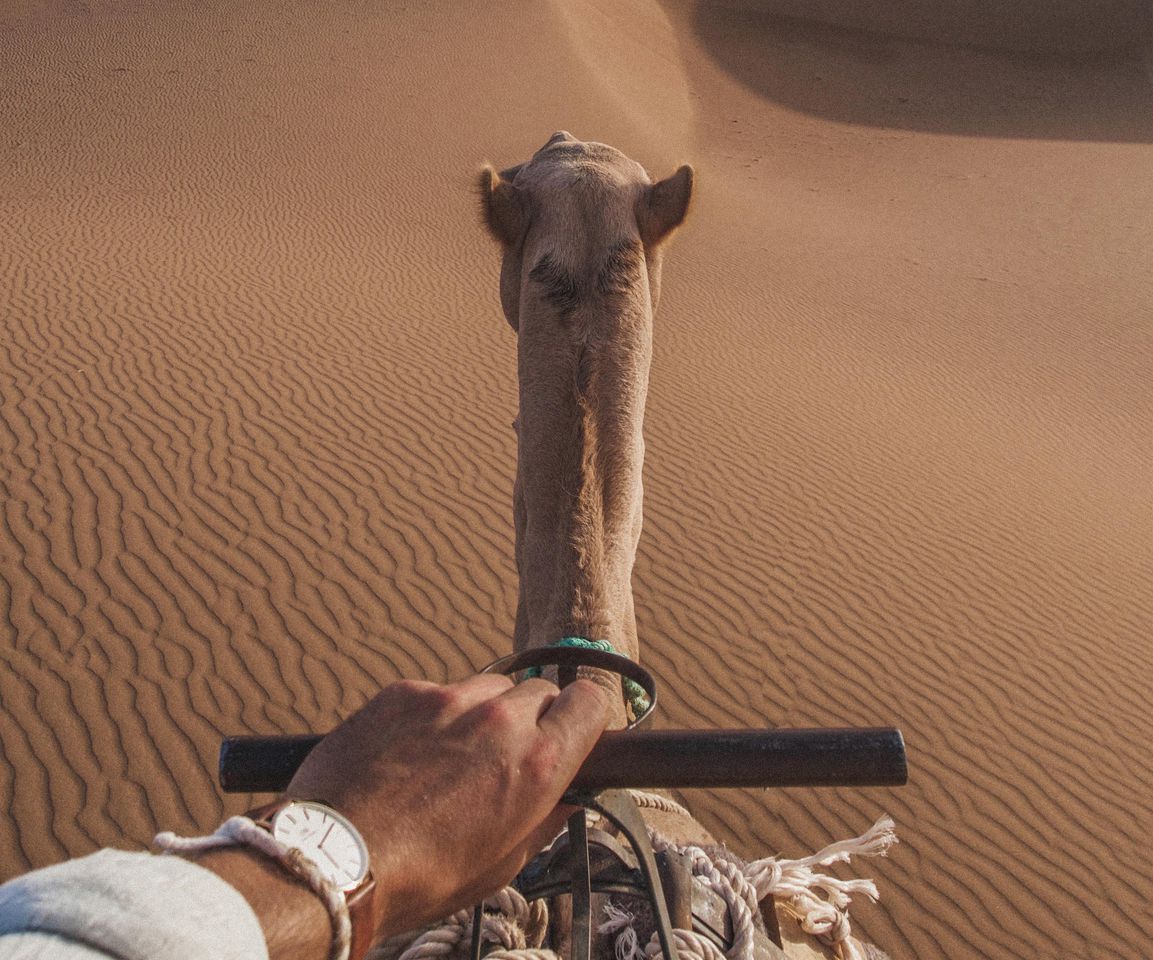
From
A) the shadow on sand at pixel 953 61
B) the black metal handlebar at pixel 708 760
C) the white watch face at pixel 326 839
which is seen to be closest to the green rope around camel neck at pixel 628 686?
the black metal handlebar at pixel 708 760

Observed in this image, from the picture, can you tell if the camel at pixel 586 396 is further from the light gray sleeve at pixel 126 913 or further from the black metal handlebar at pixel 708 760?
the light gray sleeve at pixel 126 913

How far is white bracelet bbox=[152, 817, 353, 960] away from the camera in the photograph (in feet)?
3.01

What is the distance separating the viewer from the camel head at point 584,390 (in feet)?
7.76

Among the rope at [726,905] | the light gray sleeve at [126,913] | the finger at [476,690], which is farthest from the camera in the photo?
the rope at [726,905]

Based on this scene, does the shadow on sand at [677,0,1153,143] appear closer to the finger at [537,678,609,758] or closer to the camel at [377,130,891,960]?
the camel at [377,130,891,960]

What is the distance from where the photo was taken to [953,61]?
39.7 metres

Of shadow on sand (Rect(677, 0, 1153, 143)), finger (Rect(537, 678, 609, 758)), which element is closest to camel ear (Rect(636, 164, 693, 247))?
finger (Rect(537, 678, 609, 758))

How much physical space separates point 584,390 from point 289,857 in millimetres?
1664

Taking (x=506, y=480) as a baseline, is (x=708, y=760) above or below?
below

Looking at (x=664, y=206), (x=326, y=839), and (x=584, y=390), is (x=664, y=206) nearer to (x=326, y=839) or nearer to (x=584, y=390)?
(x=584, y=390)

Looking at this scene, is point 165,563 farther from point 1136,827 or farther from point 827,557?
point 1136,827

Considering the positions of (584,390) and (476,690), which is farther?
(584,390)

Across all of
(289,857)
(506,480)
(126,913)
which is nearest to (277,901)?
(289,857)

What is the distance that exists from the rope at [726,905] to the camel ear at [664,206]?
163 cm
